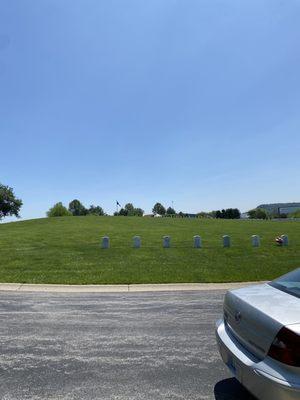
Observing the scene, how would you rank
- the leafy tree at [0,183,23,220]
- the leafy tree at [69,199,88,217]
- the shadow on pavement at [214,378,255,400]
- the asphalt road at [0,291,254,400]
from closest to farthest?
the shadow on pavement at [214,378,255,400] → the asphalt road at [0,291,254,400] → the leafy tree at [0,183,23,220] → the leafy tree at [69,199,88,217]

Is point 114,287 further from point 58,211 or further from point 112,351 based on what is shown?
point 58,211

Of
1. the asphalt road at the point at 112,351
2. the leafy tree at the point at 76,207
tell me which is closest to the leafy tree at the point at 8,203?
the leafy tree at the point at 76,207

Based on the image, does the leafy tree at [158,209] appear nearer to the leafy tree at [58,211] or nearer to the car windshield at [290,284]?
the leafy tree at [58,211]

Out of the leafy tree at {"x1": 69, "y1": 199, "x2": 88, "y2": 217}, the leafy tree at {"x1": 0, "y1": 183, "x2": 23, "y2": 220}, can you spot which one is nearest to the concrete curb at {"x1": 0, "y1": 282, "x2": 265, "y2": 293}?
the leafy tree at {"x1": 0, "y1": 183, "x2": 23, "y2": 220}

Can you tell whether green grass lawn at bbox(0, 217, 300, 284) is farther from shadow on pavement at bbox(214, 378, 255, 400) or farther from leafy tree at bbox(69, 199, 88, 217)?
leafy tree at bbox(69, 199, 88, 217)

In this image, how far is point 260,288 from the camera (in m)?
4.88

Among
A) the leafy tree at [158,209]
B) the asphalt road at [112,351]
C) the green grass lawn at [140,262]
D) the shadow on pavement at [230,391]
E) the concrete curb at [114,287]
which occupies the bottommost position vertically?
the shadow on pavement at [230,391]

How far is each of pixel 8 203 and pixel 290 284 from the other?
93537 mm

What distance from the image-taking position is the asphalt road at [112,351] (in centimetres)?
483

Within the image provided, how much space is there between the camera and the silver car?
344 cm

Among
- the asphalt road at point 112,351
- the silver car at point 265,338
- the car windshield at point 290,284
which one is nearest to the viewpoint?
the silver car at point 265,338

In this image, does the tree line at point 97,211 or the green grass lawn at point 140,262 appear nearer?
the green grass lawn at point 140,262

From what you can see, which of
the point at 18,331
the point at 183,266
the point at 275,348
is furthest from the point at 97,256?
the point at 275,348

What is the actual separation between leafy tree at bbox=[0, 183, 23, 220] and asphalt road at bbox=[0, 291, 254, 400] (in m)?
86.9
